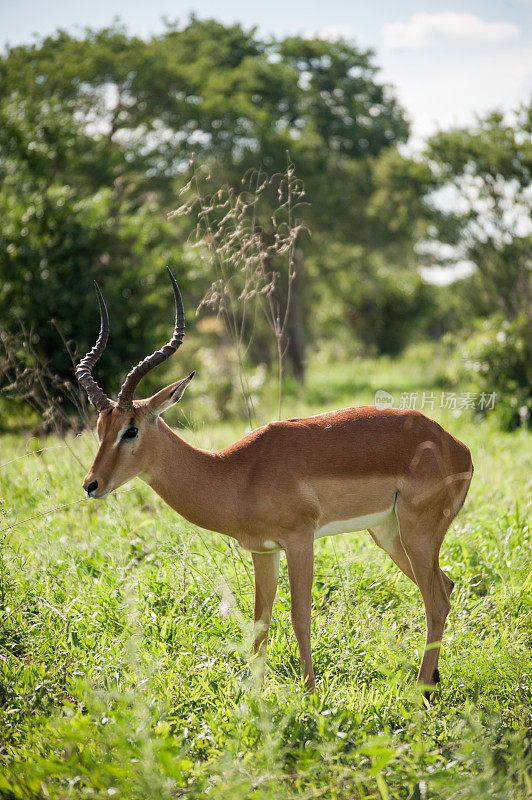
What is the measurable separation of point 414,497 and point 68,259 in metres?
6.97

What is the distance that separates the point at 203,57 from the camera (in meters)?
16.5

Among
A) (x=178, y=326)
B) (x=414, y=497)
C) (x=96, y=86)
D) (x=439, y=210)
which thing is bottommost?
(x=414, y=497)

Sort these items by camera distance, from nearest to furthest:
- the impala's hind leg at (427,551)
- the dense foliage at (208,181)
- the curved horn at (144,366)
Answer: the curved horn at (144,366), the impala's hind leg at (427,551), the dense foliage at (208,181)

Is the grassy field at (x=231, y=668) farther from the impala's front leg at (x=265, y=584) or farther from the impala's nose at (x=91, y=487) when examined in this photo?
the impala's nose at (x=91, y=487)

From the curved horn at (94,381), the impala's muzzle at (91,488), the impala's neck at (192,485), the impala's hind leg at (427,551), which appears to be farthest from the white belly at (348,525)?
the curved horn at (94,381)

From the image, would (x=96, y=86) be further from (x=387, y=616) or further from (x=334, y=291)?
(x=387, y=616)

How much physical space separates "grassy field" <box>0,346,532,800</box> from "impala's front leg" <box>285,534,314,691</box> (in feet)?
0.46

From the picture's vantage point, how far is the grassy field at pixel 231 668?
2.55 meters

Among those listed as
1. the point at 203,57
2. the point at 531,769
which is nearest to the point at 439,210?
the point at 203,57

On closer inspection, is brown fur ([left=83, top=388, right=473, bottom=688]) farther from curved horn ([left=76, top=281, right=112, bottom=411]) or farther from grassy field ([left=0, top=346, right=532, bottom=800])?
grassy field ([left=0, top=346, right=532, bottom=800])

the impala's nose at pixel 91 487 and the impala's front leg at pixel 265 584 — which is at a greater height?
the impala's nose at pixel 91 487

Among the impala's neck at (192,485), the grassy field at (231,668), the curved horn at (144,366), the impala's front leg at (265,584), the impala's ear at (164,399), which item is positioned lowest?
the grassy field at (231,668)

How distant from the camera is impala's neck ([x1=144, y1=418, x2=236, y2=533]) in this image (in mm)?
3189

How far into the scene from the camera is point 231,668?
3.36 meters
